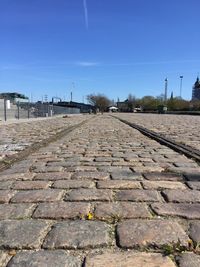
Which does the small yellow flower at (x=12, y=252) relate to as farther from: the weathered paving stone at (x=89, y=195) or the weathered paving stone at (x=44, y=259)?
the weathered paving stone at (x=89, y=195)

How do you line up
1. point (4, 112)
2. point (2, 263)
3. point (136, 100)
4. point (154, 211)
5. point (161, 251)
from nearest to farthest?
1. point (2, 263)
2. point (161, 251)
3. point (154, 211)
4. point (4, 112)
5. point (136, 100)

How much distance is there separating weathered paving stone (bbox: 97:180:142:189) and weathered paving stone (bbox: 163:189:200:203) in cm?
42

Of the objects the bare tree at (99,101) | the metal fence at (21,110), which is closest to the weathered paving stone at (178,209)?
the metal fence at (21,110)

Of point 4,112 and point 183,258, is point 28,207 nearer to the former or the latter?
point 183,258

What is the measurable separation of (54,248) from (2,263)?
0.39 meters

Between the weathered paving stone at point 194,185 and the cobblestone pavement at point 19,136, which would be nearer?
the weathered paving stone at point 194,185

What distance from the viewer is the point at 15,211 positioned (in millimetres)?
3670

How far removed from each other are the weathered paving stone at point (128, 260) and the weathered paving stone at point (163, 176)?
256 cm

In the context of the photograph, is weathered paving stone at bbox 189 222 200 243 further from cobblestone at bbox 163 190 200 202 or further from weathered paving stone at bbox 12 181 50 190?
weathered paving stone at bbox 12 181 50 190

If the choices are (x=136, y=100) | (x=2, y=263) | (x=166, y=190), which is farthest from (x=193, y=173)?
(x=136, y=100)

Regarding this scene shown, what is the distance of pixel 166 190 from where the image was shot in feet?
14.7

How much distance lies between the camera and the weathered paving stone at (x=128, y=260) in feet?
8.14

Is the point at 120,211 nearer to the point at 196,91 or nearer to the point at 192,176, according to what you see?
the point at 192,176

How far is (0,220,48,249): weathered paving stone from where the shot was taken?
2824mm
